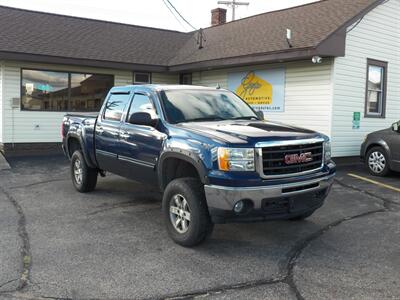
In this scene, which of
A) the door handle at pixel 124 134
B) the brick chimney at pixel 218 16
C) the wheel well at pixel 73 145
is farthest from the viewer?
the brick chimney at pixel 218 16

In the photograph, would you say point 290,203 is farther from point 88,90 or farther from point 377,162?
point 88,90

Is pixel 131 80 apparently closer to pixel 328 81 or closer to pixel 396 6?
pixel 328 81

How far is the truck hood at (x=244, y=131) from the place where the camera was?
4906 mm

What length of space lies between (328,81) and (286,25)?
3.08 m

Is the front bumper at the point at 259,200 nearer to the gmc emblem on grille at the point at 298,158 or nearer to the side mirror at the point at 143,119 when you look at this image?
the gmc emblem on grille at the point at 298,158

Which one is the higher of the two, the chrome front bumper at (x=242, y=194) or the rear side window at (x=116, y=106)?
the rear side window at (x=116, y=106)

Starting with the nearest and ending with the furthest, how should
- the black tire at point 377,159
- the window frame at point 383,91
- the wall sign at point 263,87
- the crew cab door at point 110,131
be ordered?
the crew cab door at point 110,131, the black tire at point 377,159, the window frame at point 383,91, the wall sign at point 263,87

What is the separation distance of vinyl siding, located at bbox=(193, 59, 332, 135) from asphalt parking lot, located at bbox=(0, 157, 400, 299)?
14.1 ft

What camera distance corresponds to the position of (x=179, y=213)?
212 inches

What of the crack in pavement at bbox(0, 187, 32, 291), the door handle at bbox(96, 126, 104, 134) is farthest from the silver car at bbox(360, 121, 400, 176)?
the crack in pavement at bbox(0, 187, 32, 291)

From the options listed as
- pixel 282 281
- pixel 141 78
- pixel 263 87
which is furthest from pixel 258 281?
pixel 141 78

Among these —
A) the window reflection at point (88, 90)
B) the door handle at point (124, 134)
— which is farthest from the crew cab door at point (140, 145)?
the window reflection at point (88, 90)

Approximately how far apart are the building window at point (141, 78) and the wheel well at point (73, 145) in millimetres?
7747

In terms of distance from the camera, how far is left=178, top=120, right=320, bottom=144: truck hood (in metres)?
4.91
